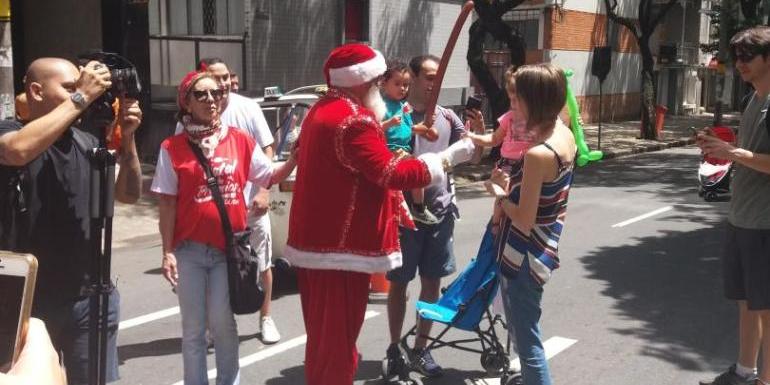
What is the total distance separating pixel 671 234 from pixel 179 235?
22.8 ft

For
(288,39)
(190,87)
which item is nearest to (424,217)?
(190,87)

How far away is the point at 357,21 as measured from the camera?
17781mm

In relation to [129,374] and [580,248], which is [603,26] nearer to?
[580,248]

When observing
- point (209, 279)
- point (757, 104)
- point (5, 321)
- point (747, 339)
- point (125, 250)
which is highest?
point (757, 104)

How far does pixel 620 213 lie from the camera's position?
35.6 feet

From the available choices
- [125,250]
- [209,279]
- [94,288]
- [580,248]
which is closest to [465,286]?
[209,279]

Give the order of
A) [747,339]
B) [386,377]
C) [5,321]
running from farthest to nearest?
1. [386,377]
2. [747,339]
3. [5,321]

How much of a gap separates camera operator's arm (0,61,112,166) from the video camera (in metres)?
0.15

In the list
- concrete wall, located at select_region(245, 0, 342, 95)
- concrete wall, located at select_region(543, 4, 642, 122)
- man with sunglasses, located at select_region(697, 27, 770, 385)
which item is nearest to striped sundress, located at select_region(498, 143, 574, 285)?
man with sunglasses, located at select_region(697, 27, 770, 385)

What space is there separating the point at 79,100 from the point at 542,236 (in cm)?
200

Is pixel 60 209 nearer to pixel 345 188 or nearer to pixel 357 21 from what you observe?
pixel 345 188

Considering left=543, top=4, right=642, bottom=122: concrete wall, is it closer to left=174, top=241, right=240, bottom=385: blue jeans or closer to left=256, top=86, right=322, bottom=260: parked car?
left=256, top=86, right=322, bottom=260: parked car

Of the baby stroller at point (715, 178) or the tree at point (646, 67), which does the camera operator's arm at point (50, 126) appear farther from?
the tree at point (646, 67)

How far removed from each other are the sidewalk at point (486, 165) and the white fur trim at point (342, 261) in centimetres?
617
